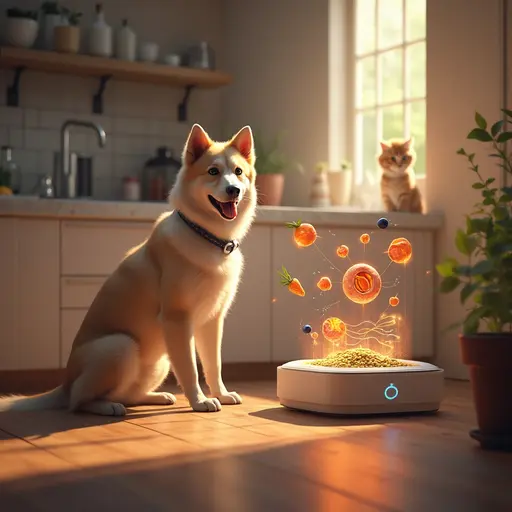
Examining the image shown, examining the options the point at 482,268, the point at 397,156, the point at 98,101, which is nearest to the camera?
the point at 482,268

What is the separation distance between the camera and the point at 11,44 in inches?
185

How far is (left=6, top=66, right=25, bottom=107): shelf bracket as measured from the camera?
15.9 ft

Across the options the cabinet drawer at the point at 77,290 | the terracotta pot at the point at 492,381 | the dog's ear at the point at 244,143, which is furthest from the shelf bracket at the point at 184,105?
the terracotta pot at the point at 492,381

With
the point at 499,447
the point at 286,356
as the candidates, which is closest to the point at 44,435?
the point at 499,447

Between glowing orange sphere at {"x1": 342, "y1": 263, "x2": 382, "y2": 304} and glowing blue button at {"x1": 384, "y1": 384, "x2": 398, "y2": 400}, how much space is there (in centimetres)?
29

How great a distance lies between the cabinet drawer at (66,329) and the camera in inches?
151

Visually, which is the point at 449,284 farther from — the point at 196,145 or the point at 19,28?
the point at 19,28

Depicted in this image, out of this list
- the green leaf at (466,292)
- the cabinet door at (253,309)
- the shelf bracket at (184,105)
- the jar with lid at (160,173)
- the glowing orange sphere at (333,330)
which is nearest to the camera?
the green leaf at (466,292)

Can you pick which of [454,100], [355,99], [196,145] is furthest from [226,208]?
[355,99]

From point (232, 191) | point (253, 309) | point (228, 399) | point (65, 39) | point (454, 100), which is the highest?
point (65, 39)

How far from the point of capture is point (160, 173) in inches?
202

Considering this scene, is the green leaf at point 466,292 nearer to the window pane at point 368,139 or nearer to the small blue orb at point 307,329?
the small blue orb at point 307,329

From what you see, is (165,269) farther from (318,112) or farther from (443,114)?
(318,112)

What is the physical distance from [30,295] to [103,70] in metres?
1.61
